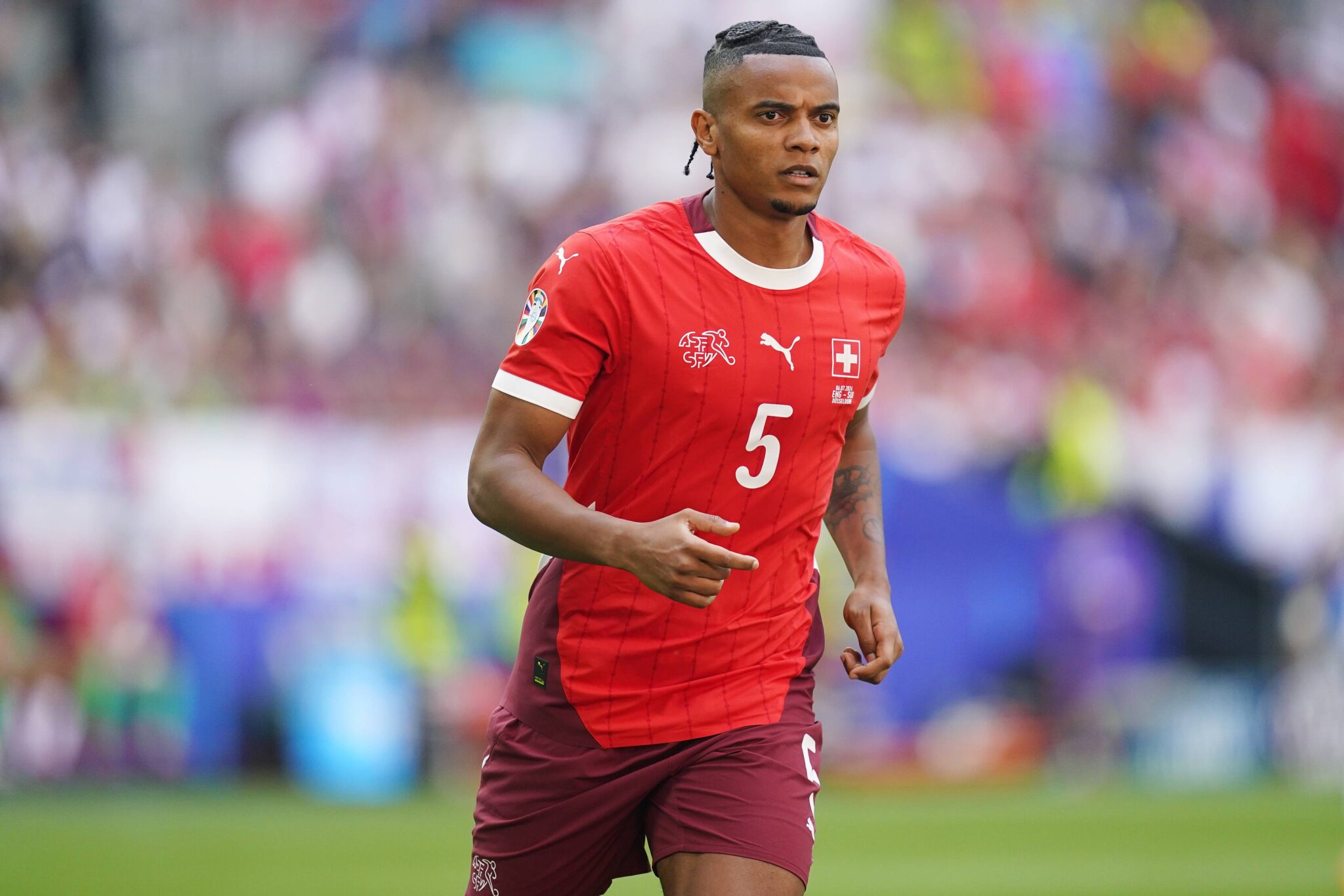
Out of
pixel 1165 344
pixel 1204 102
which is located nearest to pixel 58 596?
pixel 1165 344

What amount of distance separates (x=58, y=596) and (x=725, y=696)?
8.96 metres

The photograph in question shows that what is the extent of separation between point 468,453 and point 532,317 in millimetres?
8646

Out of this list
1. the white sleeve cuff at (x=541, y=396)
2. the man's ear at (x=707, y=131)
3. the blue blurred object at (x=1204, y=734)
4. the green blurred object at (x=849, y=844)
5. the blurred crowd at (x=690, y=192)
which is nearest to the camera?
the white sleeve cuff at (x=541, y=396)

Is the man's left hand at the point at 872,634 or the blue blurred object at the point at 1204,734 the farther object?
the blue blurred object at the point at 1204,734

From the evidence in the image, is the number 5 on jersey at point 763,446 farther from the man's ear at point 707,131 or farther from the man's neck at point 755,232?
the man's ear at point 707,131

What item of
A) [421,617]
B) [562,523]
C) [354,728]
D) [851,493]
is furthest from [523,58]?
[562,523]

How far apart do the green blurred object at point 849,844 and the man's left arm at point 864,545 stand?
14.2 feet

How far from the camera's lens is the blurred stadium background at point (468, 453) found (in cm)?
1191

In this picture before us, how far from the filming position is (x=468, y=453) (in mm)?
12680

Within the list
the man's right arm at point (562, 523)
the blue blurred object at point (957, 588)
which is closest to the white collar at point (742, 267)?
the man's right arm at point (562, 523)

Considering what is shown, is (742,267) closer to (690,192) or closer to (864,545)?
(864,545)

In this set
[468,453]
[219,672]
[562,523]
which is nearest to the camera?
[562,523]

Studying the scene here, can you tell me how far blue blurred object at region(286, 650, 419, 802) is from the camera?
40.7 ft

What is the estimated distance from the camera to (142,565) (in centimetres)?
1216
